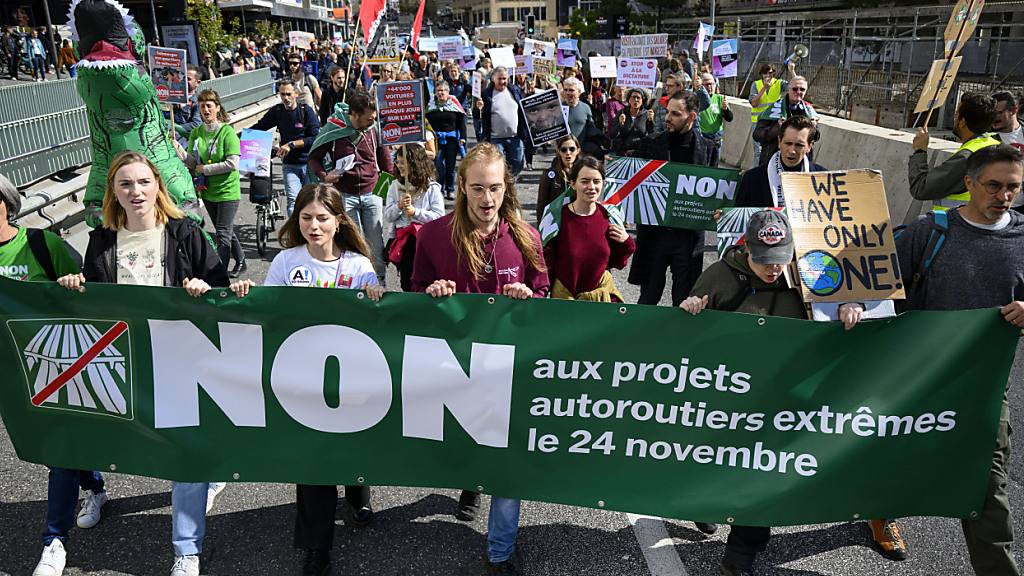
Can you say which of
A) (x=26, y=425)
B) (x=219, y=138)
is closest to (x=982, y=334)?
(x=26, y=425)

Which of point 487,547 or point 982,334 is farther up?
point 982,334

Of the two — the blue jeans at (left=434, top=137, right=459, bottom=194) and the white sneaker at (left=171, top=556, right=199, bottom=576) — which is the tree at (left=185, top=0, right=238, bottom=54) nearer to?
the blue jeans at (left=434, top=137, right=459, bottom=194)

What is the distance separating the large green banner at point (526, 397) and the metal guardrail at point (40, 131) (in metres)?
7.41

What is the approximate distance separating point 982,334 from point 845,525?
1.33 metres

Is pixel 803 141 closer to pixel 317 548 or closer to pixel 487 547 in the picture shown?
pixel 487 547

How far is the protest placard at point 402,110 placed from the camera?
7.18 metres

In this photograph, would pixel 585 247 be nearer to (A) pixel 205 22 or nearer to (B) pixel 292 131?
(B) pixel 292 131

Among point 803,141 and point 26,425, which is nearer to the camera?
point 26,425

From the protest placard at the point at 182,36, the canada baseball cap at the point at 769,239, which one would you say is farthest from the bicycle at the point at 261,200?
the protest placard at the point at 182,36

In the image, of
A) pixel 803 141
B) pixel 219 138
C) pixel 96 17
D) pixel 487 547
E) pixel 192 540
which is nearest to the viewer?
pixel 192 540

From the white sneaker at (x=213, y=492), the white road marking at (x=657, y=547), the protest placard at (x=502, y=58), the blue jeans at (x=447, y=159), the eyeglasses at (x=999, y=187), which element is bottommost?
the white road marking at (x=657, y=547)

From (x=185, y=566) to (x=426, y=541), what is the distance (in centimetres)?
110

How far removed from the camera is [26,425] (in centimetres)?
372

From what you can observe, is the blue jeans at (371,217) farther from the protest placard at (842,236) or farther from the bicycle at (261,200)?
the protest placard at (842,236)
